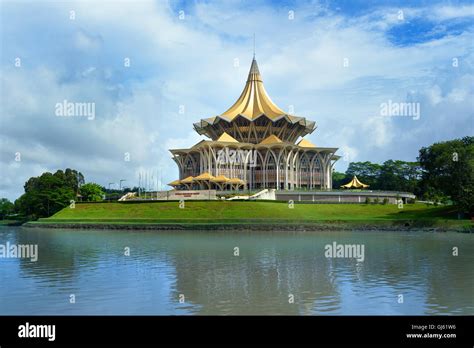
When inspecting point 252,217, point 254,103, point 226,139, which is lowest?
point 252,217

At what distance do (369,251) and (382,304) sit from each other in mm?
13880

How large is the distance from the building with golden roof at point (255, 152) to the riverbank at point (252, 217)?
19.1 metres

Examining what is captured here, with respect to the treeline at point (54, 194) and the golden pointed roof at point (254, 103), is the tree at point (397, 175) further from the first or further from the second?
the treeline at point (54, 194)

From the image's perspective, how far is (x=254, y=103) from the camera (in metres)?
90.9

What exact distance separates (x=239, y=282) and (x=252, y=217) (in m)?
33.8

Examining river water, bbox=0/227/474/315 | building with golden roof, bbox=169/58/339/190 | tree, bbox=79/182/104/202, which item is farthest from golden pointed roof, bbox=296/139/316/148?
river water, bbox=0/227/474/315

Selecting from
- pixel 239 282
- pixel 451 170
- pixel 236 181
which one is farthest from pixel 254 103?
pixel 239 282

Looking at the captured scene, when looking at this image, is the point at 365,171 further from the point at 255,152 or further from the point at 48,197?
the point at 48,197

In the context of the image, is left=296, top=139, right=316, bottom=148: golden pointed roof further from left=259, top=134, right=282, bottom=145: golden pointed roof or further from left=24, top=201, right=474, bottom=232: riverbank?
left=24, top=201, right=474, bottom=232: riverbank

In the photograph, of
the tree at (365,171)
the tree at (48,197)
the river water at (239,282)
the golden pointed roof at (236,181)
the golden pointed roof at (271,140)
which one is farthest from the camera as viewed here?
the tree at (365,171)

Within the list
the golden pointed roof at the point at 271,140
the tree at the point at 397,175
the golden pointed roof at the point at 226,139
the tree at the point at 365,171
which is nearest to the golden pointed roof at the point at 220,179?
the golden pointed roof at the point at 226,139

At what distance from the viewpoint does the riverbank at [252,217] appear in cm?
4675
